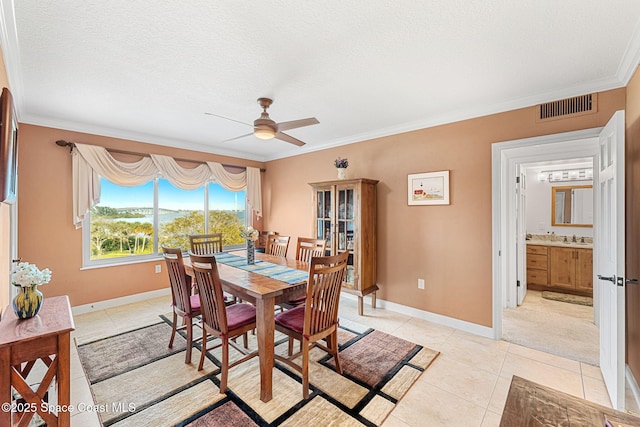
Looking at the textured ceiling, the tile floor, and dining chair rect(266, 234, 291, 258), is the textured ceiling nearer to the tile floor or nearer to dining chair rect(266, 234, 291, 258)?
dining chair rect(266, 234, 291, 258)

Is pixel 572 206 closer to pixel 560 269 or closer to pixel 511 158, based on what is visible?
pixel 560 269

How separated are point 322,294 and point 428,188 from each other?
6.89ft

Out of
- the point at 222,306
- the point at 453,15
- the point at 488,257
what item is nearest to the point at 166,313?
the point at 222,306

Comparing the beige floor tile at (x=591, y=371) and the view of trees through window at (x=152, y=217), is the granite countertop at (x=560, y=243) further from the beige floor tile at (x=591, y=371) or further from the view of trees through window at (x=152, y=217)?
the view of trees through window at (x=152, y=217)

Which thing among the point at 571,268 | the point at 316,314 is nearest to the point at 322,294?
the point at 316,314

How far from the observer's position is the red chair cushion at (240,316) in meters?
2.14

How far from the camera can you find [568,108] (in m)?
2.50

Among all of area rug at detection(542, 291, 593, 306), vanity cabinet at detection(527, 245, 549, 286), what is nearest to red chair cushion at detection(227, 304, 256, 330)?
area rug at detection(542, 291, 593, 306)

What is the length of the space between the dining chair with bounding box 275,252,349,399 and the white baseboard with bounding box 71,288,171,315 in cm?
299

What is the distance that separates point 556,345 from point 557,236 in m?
2.84

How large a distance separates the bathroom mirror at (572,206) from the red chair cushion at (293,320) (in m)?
5.14

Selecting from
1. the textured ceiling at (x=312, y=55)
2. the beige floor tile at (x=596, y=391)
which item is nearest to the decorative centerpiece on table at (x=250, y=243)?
the textured ceiling at (x=312, y=55)

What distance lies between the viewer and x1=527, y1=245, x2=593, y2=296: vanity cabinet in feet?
13.6

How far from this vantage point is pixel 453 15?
158 centimetres
